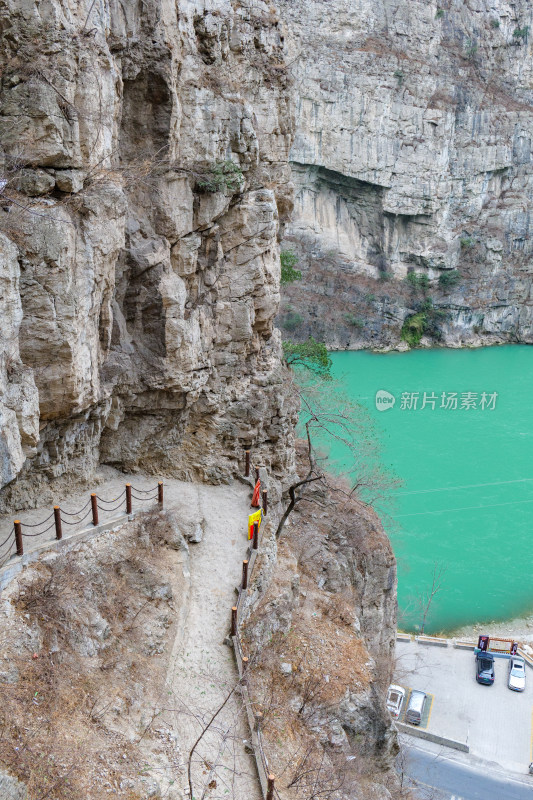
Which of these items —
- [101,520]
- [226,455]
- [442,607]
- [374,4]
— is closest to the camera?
[101,520]

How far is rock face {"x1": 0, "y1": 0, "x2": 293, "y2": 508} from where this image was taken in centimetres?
800

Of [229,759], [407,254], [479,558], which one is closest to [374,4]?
[407,254]

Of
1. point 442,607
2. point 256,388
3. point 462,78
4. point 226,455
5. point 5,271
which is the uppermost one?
point 462,78

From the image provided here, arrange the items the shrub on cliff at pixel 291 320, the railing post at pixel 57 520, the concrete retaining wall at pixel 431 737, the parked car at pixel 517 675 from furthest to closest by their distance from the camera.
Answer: the shrub on cliff at pixel 291 320
the parked car at pixel 517 675
the concrete retaining wall at pixel 431 737
the railing post at pixel 57 520

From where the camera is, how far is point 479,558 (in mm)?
22625

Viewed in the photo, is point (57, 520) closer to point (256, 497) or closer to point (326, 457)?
point (256, 497)

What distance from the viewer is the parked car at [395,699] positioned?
53.0 ft

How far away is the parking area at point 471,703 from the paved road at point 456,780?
0.46 metres

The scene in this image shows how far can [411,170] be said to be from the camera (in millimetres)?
50688

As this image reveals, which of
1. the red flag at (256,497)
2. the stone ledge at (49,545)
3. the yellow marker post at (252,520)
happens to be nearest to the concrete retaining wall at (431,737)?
the red flag at (256,497)

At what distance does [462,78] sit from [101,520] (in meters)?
54.0

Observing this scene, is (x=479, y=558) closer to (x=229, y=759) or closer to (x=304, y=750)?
(x=304, y=750)

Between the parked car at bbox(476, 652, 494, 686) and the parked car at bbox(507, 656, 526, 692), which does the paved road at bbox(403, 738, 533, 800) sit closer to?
the parked car at bbox(476, 652, 494, 686)

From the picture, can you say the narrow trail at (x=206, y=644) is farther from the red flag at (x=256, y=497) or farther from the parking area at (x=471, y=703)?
the parking area at (x=471, y=703)
